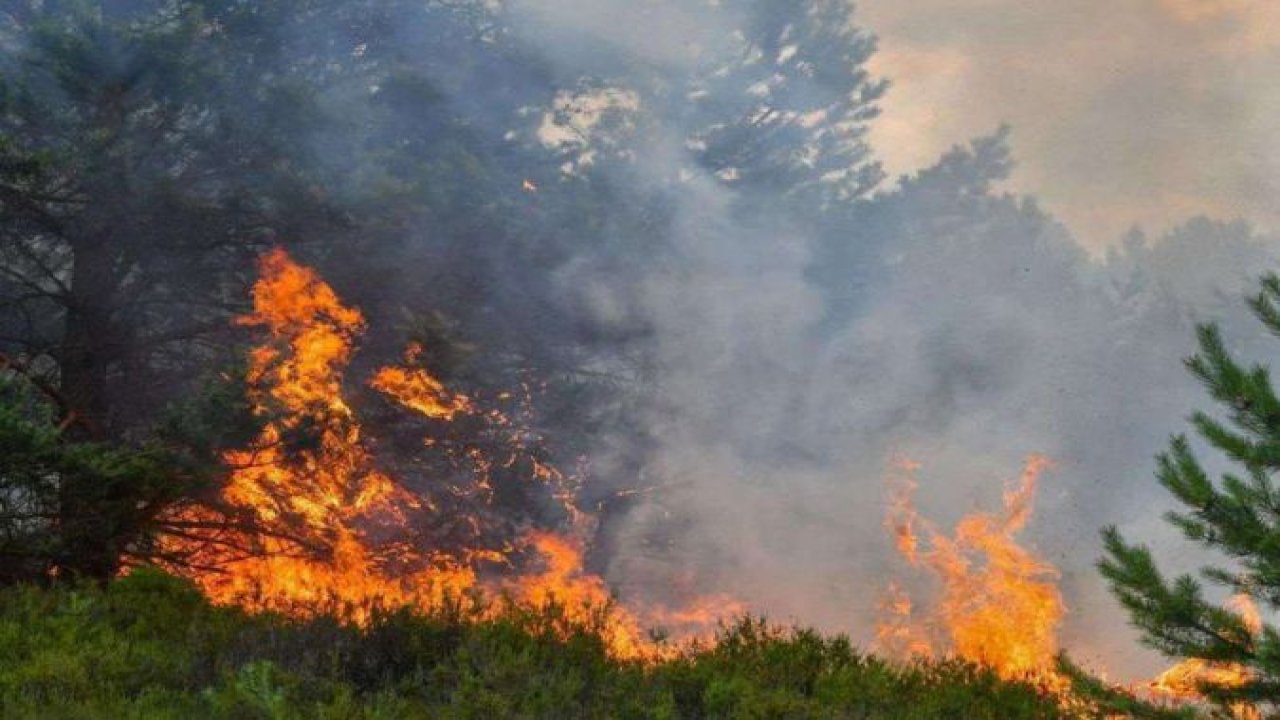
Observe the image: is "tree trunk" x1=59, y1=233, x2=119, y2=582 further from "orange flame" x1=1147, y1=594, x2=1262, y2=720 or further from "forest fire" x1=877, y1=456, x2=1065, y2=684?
"forest fire" x1=877, y1=456, x2=1065, y2=684

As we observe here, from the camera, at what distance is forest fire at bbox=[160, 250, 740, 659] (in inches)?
522

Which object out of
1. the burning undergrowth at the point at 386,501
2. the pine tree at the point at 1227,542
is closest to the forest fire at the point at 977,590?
the burning undergrowth at the point at 386,501

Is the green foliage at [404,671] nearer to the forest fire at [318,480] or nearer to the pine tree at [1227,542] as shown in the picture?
the pine tree at [1227,542]

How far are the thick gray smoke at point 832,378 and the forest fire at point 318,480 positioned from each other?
3841 millimetres

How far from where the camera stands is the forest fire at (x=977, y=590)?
18406 mm

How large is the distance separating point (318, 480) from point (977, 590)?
12.4m

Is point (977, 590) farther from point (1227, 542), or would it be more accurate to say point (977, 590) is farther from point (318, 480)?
point (1227, 542)

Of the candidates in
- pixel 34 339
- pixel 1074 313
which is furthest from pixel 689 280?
pixel 1074 313

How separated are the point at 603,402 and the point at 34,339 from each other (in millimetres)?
8263

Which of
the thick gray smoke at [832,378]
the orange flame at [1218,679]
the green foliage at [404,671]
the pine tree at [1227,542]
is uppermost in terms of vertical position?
the thick gray smoke at [832,378]

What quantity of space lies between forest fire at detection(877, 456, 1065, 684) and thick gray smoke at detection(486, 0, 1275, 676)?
0.53 metres

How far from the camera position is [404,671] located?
7.51 metres

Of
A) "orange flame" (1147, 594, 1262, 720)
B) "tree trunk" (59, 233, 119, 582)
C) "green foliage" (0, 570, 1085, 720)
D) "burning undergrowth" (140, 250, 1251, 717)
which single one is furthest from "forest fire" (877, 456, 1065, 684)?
"tree trunk" (59, 233, 119, 582)

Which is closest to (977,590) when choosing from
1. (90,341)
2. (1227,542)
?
(1227,542)
